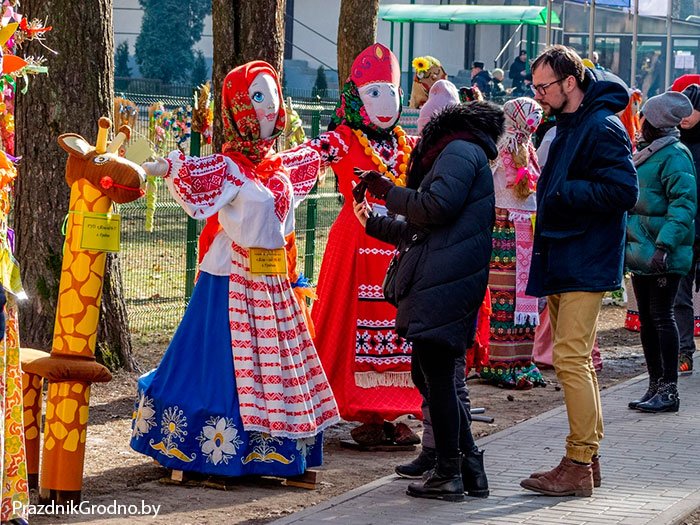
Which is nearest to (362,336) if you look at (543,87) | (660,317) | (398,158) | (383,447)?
(383,447)

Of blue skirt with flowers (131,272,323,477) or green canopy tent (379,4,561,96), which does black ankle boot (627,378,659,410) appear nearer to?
blue skirt with flowers (131,272,323,477)

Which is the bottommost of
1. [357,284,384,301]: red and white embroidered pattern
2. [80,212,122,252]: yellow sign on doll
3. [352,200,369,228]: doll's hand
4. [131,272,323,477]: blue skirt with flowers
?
[131,272,323,477]: blue skirt with flowers

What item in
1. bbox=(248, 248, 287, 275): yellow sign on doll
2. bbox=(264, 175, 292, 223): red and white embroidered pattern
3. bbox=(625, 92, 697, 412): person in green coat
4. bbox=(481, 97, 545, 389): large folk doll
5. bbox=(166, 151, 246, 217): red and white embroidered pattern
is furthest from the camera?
bbox=(481, 97, 545, 389): large folk doll

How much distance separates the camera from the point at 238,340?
617 cm

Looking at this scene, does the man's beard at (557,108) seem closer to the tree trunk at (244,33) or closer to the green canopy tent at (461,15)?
the tree trunk at (244,33)

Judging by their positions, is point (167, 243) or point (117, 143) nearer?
point (117, 143)

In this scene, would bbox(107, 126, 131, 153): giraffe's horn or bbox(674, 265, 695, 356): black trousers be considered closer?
bbox(107, 126, 131, 153): giraffe's horn

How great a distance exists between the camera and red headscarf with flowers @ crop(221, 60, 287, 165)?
6.31 m

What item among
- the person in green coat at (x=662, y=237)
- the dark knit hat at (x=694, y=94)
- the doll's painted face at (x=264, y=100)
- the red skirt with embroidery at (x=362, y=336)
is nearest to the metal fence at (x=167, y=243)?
the dark knit hat at (x=694, y=94)

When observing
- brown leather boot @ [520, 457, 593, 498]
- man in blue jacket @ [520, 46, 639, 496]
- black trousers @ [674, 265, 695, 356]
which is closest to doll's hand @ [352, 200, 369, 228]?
man in blue jacket @ [520, 46, 639, 496]

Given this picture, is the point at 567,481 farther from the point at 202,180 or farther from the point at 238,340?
the point at 202,180

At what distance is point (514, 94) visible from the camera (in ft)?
93.0

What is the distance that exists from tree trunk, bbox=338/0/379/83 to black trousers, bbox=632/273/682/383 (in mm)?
8224

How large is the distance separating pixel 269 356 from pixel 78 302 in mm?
1050
